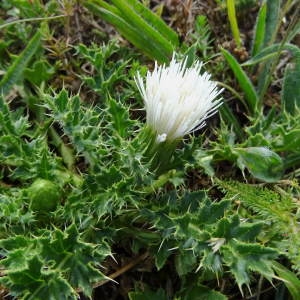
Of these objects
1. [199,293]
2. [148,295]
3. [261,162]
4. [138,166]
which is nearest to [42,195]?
[138,166]

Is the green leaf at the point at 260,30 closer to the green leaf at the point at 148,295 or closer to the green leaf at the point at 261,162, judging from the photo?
the green leaf at the point at 261,162

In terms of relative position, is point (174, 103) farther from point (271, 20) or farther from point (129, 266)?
point (271, 20)

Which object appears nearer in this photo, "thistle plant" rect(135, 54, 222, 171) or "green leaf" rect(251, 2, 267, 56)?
"thistle plant" rect(135, 54, 222, 171)

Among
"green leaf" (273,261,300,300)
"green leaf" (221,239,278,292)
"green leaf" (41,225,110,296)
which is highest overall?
"green leaf" (221,239,278,292)

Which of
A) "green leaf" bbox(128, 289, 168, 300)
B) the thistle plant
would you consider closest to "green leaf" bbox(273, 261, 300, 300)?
"green leaf" bbox(128, 289, 168, 300)

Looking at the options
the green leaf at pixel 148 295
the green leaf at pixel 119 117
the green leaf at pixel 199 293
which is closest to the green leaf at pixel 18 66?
the green leaf at pixel 119 117

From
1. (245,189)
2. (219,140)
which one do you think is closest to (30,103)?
(219,140)

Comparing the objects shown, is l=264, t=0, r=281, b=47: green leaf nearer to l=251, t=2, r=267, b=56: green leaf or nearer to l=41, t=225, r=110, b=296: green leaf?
l=251, t=2, r=267, b=56: green leaf
